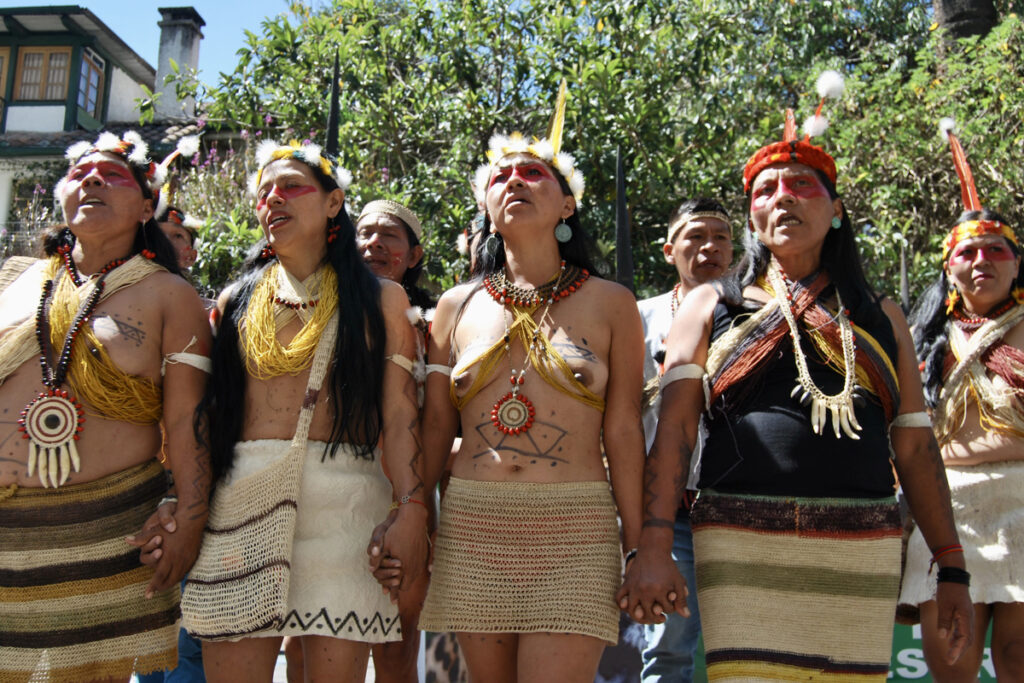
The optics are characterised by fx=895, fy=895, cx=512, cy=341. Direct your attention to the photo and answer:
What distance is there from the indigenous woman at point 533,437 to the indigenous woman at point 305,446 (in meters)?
0.16

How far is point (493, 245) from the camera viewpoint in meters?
3.28

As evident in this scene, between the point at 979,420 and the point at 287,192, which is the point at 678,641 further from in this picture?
the point at 287,192

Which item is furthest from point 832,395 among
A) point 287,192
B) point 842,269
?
point 287,192

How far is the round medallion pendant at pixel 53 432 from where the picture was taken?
292 centimetres

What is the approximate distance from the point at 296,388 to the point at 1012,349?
9.77 feet

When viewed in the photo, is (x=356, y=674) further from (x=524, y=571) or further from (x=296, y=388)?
(x=296, y=388)

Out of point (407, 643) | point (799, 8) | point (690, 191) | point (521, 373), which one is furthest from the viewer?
point (799, 8)

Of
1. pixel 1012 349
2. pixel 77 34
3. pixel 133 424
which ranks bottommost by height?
pixel 133 424

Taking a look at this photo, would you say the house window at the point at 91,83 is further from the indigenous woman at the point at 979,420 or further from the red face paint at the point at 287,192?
the indigenous woman at the point at 979,420

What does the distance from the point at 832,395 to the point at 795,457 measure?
0.74ft

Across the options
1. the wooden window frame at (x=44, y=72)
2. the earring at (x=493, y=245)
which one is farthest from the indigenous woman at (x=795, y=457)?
the wooden window frame at (x=44, y=72)

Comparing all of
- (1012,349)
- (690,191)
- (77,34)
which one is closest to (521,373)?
(1012,349)

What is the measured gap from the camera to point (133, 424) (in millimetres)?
3064

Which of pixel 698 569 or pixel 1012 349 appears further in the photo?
pixel 1012 349
